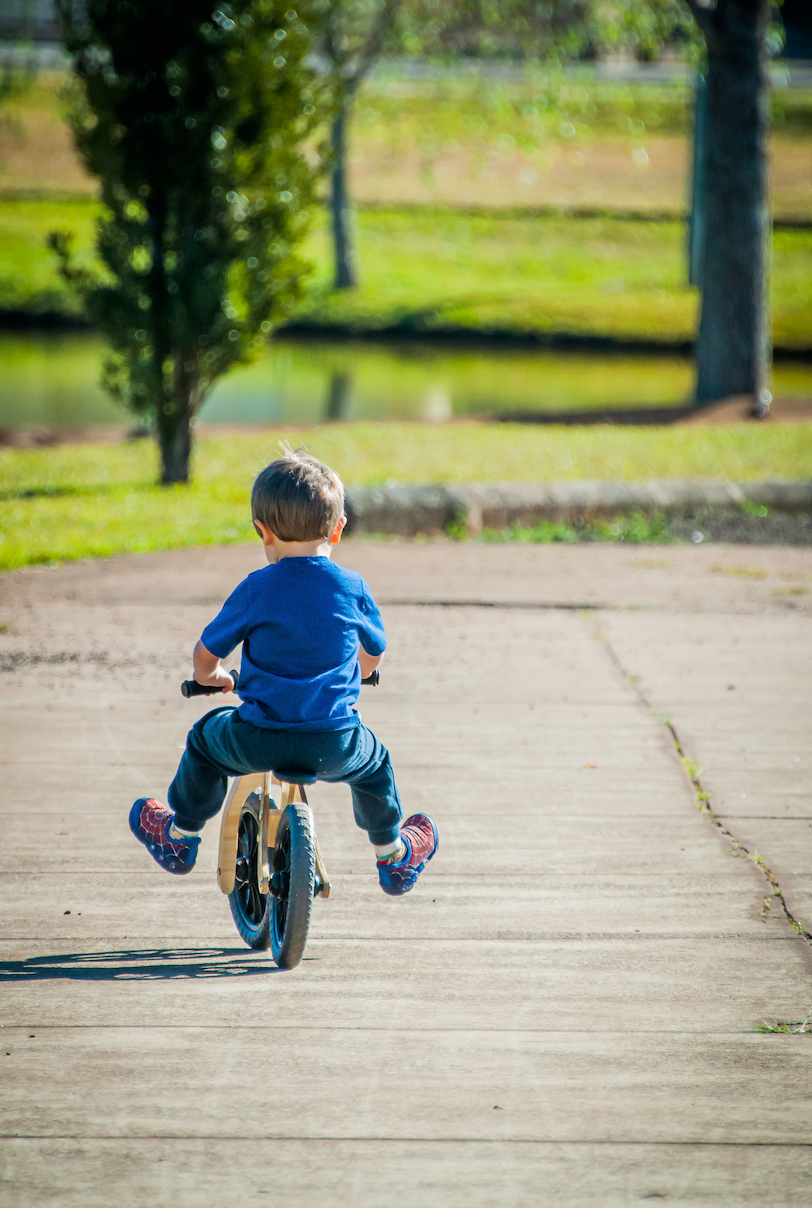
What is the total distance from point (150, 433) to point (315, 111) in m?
4.81

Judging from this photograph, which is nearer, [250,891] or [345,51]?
[250,891]

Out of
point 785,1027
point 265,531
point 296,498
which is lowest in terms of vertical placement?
point 785,1027

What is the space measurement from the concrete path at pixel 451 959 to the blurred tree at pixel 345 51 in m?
17.9

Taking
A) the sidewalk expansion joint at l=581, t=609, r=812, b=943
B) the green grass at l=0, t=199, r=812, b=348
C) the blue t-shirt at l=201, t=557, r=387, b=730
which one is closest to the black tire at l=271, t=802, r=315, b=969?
the blue t-shirt at l=201, t=557, r=387, b=730

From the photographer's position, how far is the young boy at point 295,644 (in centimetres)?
344

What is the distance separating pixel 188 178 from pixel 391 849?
335 inches

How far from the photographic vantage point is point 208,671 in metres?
3.51

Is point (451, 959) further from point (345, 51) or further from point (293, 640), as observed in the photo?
point (345, 51)

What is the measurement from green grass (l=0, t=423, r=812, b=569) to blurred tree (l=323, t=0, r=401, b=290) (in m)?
9.86

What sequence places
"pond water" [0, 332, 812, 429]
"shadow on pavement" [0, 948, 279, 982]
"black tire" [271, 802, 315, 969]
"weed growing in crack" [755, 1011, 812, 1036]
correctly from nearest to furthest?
"weed growing in crack" [755, 1011, 812, 1036] → "black tire" [271, 802, 315, 969] → "shadow on pavement" [0, 948, 279, 982] → "pond water" [0, 332, 812, 429]

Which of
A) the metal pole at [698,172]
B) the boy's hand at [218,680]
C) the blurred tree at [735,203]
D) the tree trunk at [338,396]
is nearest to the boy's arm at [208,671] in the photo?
the boy's hand at [218,680]

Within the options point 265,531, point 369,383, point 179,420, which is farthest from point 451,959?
point 369,383

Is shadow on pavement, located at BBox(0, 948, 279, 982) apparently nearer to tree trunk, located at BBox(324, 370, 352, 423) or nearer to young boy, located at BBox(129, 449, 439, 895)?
young boy, located at BBox(129, 449, 439, 895)

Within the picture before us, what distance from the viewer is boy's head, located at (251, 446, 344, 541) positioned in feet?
11.3
